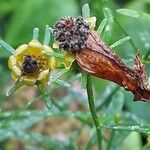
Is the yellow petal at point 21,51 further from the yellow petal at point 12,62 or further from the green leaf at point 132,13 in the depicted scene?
the green leaf at point 132,13

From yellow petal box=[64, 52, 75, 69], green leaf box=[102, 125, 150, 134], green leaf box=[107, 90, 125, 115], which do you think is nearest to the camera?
yellow petal box=[64, 52, 75, 69]

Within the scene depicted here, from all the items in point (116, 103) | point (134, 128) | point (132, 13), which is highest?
point (132, 13)

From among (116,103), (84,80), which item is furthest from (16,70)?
(116,103)

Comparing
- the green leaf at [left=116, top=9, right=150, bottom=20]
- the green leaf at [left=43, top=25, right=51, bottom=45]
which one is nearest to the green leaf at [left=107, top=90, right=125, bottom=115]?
the green leaf at [left=116, top=9, right=150, bottom=20]

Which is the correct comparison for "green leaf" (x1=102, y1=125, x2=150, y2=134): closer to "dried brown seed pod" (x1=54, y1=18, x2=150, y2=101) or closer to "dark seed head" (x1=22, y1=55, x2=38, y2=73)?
"dried brown seed pod" (x1=54, y1=18, x2=150, y2=101)

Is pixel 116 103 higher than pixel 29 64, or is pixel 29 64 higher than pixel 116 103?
pixel 29 64

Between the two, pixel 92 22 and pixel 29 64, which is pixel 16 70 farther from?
pixel 92 22

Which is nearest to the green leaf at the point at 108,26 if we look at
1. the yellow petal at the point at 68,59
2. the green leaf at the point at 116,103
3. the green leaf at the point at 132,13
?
the green leaf at the point at 132,13
